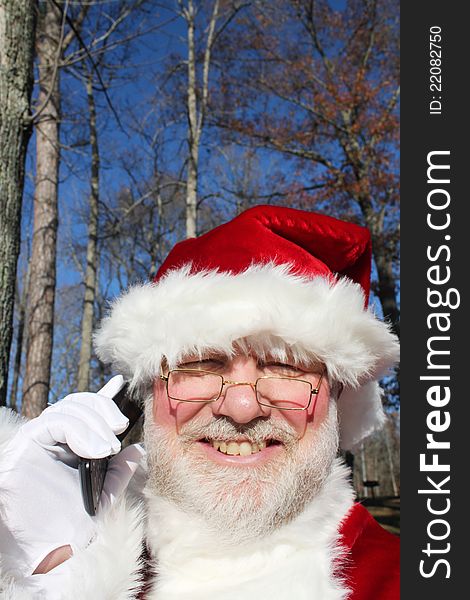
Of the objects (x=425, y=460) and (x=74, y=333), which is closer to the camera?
(x=425, y=460)

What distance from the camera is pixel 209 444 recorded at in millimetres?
1807

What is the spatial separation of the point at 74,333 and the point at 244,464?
2320 centimetres

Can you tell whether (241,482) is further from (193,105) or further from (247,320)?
(193,105)

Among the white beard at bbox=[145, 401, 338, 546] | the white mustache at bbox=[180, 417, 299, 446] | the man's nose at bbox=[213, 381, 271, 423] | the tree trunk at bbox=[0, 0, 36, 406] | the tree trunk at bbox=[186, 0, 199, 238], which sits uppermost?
the tree trunk at bbox=[186, 0, 199, 238]

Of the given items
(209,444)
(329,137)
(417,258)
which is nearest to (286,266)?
(417,258)

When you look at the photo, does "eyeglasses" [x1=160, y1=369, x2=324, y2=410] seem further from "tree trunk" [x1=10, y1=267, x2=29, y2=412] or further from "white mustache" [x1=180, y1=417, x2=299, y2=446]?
"tree trunk" [x1=10, y1=267, x2=29, y2=412]

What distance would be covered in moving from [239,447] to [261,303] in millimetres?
473

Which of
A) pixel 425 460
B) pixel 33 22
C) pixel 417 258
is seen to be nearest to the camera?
pixel 425 460

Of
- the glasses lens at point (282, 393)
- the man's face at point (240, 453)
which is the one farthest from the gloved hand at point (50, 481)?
the glasses lens at point (282, 393)

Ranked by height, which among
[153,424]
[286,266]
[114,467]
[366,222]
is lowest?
[114,467]

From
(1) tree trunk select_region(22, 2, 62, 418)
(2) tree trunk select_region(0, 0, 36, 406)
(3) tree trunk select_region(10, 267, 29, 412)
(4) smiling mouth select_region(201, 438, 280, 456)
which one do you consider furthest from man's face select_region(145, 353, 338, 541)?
(3) tree trunk select_region(10, 267, 29, 412)

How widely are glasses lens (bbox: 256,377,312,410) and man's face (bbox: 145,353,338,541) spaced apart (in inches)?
0.8

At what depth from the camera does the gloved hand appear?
1492mm

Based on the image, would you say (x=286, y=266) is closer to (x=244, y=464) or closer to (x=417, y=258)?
(x=417, y=258)
